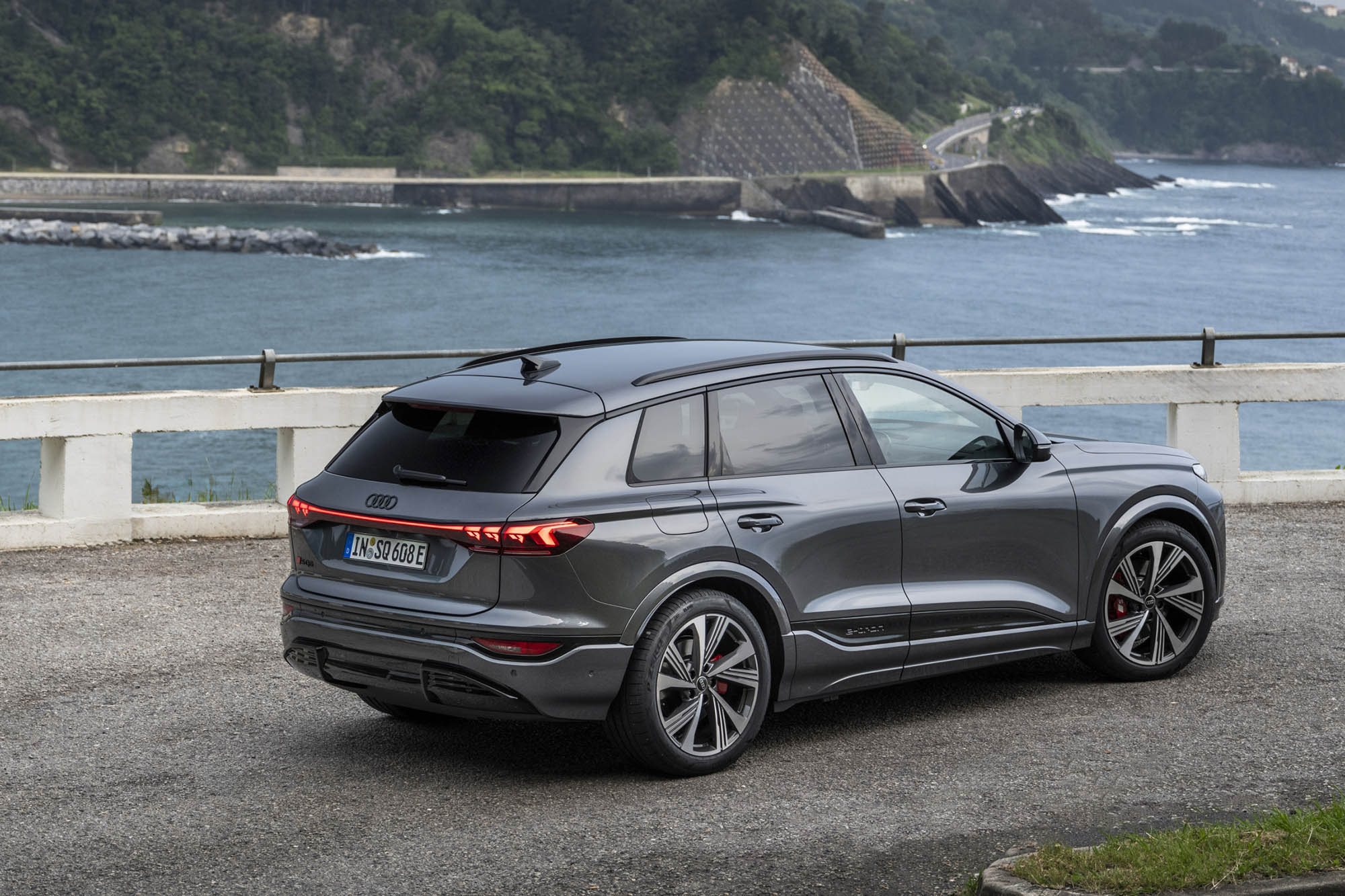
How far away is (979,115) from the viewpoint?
191000mm

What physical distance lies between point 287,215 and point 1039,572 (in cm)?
12803

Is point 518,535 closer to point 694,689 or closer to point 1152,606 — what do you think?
point 694,689

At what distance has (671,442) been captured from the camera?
5.58m

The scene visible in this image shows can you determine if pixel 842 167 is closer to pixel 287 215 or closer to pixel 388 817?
pixel 287 215

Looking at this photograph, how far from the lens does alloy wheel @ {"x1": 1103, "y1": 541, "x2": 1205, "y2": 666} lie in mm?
6781

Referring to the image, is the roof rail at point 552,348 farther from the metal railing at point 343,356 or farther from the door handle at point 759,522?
the metal railing at point 343,356

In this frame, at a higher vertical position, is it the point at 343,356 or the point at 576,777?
the point at 343,356

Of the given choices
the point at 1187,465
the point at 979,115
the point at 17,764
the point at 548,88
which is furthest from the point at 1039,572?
the point at 979,115

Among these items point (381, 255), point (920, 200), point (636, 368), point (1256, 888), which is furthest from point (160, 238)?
point (1256, 888)

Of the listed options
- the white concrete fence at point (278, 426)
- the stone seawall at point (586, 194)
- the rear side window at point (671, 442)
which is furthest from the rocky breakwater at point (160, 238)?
the rear side window at point (671, 442)

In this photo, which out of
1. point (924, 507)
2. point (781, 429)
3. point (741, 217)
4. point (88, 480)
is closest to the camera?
point (781, 429)

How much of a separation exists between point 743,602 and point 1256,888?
2013 mm

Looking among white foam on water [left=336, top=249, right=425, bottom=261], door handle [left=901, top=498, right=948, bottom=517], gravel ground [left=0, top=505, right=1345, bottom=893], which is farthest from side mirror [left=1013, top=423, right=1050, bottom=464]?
white foam on water [left=336, top=249, right=425, bottom=261]

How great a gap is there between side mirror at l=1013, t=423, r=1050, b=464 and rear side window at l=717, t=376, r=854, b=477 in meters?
0.82
